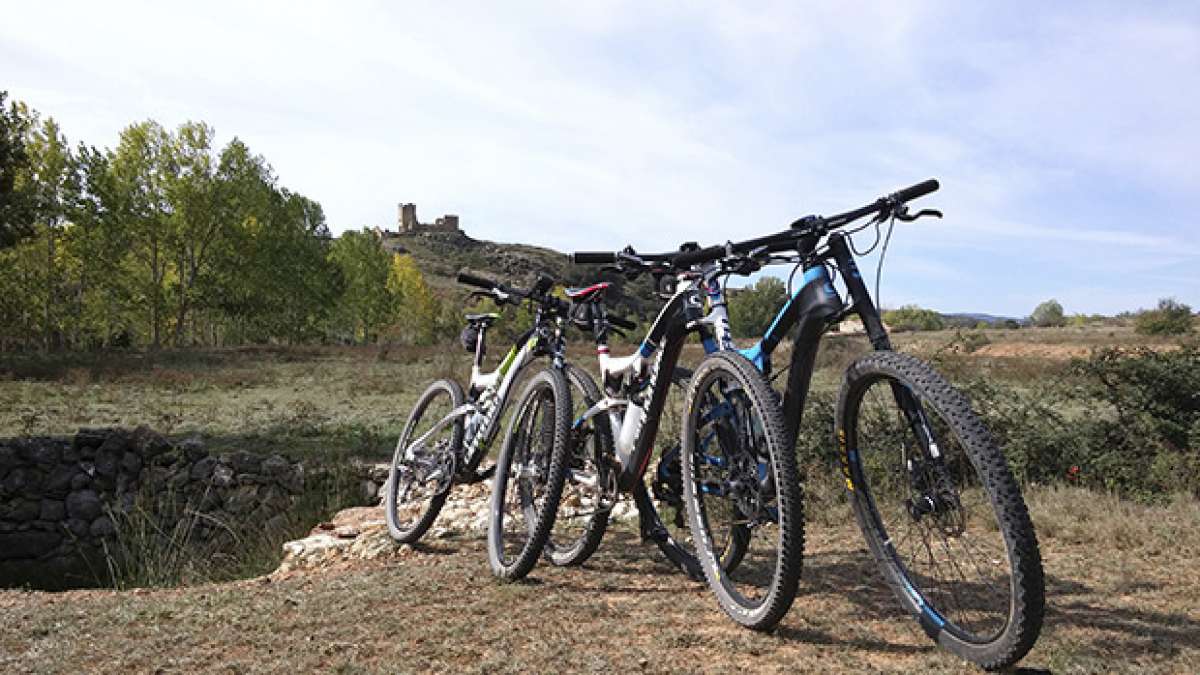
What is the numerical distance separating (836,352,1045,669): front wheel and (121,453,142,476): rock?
10494mm

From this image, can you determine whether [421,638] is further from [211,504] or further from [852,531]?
[211,504]

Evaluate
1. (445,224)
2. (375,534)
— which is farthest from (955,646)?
(445,224)

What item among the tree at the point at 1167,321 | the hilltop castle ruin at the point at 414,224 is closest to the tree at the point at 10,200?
the tree at the point at 1167,321

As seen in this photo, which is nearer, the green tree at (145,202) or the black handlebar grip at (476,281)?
the black handlebar grip at (476,281)

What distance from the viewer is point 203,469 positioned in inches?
415

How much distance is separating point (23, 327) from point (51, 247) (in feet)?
19.3

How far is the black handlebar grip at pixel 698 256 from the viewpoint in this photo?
333 centimetres

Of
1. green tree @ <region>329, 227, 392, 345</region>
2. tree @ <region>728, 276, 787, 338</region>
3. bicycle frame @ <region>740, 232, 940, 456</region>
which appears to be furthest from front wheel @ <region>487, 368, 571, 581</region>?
green tree @ <region>329, 227, 392, 345</region>

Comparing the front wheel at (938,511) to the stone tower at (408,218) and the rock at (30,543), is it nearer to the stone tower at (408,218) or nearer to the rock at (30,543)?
the rock at (30,543)

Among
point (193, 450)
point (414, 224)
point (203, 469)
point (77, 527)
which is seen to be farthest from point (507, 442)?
point (414, 224)

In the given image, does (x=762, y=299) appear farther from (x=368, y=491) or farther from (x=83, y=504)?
(x=83, y=504)

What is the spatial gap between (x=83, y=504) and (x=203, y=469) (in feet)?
5.89

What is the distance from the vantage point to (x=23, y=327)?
37281 millimetres

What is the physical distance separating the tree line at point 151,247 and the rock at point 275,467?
23929mm
